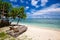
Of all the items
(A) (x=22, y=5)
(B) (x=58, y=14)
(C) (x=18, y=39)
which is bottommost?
(C) (x=18, y=39)

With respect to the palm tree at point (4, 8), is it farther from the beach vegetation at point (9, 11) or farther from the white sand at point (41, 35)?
the white sand at point (41, 35)

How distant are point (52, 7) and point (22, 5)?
74.9 inches

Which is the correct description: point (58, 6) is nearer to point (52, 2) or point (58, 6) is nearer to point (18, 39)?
point (52, 2)

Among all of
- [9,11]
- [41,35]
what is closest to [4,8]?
[9,11]

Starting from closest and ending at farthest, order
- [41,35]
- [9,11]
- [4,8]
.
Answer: [41,35] < [4,8] < [9,11]

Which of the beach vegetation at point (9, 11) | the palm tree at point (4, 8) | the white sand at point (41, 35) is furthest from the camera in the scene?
the beach vegetation at point (9, 11)

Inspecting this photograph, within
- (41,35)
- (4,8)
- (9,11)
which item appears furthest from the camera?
(9,11)

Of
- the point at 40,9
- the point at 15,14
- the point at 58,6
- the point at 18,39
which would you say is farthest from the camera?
the point at 58,6

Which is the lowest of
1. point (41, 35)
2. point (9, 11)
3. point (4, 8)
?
point (41, 35)

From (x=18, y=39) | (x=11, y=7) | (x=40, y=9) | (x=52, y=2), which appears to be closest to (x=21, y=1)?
(x=11, y=7)

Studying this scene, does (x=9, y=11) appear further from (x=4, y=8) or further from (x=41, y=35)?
(x=41, y=35)

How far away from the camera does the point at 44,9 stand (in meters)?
7.29

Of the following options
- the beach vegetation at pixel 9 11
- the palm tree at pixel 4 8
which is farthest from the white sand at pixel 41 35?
the palm tree at pixel 4 8

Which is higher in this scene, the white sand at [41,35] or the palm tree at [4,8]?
the palm tree at [4,8]
